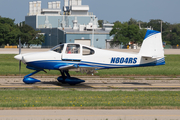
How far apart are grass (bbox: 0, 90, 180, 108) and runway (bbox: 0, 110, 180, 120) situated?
2.72ft

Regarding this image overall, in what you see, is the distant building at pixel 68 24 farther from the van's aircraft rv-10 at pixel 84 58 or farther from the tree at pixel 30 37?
the van's aircraft rv-10 at pixel 84 58

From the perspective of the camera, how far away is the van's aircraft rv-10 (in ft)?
52.8

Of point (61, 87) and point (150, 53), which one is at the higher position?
point (150, 53)

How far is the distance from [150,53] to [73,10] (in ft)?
393

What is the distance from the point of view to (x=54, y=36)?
99375 mm

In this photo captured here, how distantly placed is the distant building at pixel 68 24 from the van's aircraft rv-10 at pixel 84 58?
56335mm

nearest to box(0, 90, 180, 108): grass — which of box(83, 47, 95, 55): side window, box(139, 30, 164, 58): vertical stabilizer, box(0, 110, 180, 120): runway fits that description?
box(0, 110, 180, 120): runway

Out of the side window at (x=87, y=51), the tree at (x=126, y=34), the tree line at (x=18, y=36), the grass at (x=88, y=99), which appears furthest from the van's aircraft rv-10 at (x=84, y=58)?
the tree line at (x=18, y=36)

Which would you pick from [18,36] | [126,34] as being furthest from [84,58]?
[18,36]

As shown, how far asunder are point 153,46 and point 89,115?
8.86 m

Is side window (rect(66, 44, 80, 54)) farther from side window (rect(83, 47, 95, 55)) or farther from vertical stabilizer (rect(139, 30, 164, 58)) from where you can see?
vertical stabilizer (rect(139, 30, 164, 58))

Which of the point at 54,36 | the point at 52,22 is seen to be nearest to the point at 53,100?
the point at 54,36

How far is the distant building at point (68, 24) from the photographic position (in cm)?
8644

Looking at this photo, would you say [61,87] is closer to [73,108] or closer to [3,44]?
[73,108]
